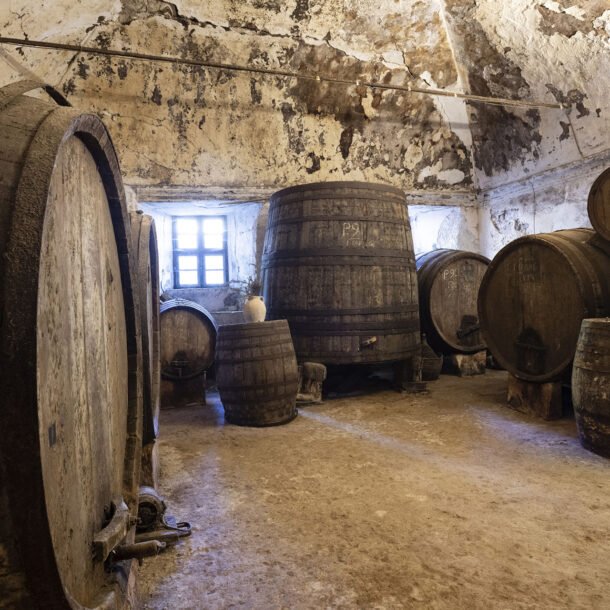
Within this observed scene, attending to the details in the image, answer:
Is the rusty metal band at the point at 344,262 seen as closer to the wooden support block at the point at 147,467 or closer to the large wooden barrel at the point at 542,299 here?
the large wooden barrel at the point at 542,299

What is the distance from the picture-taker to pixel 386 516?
2.28 metres

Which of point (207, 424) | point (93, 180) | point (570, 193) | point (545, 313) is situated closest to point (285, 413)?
point (207, 424)

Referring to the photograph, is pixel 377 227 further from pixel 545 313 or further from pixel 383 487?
pixel 383 487

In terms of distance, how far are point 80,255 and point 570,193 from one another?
5953 mm

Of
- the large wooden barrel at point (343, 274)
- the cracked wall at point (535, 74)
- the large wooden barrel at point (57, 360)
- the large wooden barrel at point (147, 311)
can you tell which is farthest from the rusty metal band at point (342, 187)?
the large wooden barrel at point (57, 360)

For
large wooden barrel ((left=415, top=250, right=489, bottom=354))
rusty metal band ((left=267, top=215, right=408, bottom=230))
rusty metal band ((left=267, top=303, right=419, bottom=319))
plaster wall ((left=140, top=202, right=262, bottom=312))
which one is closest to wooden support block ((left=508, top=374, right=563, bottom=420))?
rusty metal band ((left=267, top=303, right=419, bottom=319))

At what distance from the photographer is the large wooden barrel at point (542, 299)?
11.6 feet

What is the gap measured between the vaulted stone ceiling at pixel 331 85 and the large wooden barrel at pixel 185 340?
224 cm

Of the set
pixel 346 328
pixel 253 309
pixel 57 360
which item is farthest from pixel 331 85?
pixel 57 360

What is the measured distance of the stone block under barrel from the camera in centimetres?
433

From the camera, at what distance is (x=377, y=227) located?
14.8 feet

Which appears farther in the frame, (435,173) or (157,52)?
(435,173)

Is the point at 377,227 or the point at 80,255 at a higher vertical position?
the point at 377,227

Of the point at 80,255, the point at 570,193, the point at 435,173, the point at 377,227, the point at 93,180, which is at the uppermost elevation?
the point at 435,173
